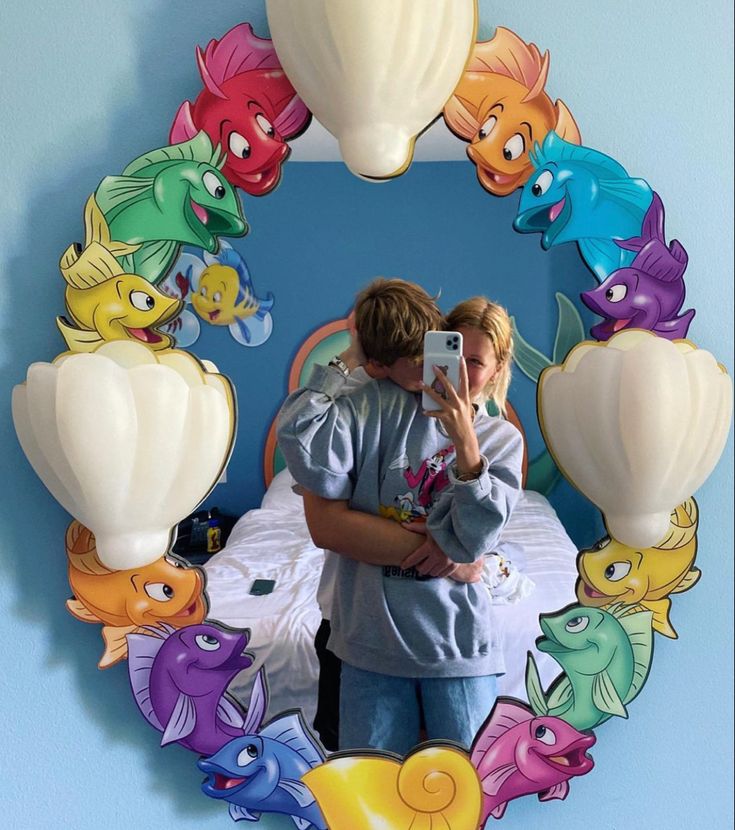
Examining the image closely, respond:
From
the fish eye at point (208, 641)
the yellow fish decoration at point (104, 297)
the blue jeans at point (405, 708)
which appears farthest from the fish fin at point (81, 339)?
the blue jeans at point (405, 708)

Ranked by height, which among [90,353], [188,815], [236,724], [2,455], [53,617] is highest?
[90,353]

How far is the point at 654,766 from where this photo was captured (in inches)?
40.7

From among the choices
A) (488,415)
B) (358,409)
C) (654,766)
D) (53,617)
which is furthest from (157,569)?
(654,766)

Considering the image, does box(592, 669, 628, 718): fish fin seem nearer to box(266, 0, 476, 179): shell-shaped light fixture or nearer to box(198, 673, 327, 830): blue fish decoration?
box(198, 673, 327, 830): blue fish decoration

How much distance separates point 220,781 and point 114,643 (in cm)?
19

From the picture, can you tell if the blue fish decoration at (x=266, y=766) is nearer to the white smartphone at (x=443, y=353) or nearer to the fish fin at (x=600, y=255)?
the white smartphone at (x=443, y=353)

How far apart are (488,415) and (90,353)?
41 cm

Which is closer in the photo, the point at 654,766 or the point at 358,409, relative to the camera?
the point at 358,409

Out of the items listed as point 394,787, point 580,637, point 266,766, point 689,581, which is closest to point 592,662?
point 580,637

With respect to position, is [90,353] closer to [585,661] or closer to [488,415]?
[488,415]

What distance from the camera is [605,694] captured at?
95 cm

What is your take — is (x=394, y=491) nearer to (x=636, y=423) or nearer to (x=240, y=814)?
(x=636, y=423)

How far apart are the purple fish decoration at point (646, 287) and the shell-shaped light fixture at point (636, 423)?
0.06ft

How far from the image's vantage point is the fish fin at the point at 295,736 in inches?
36.6
